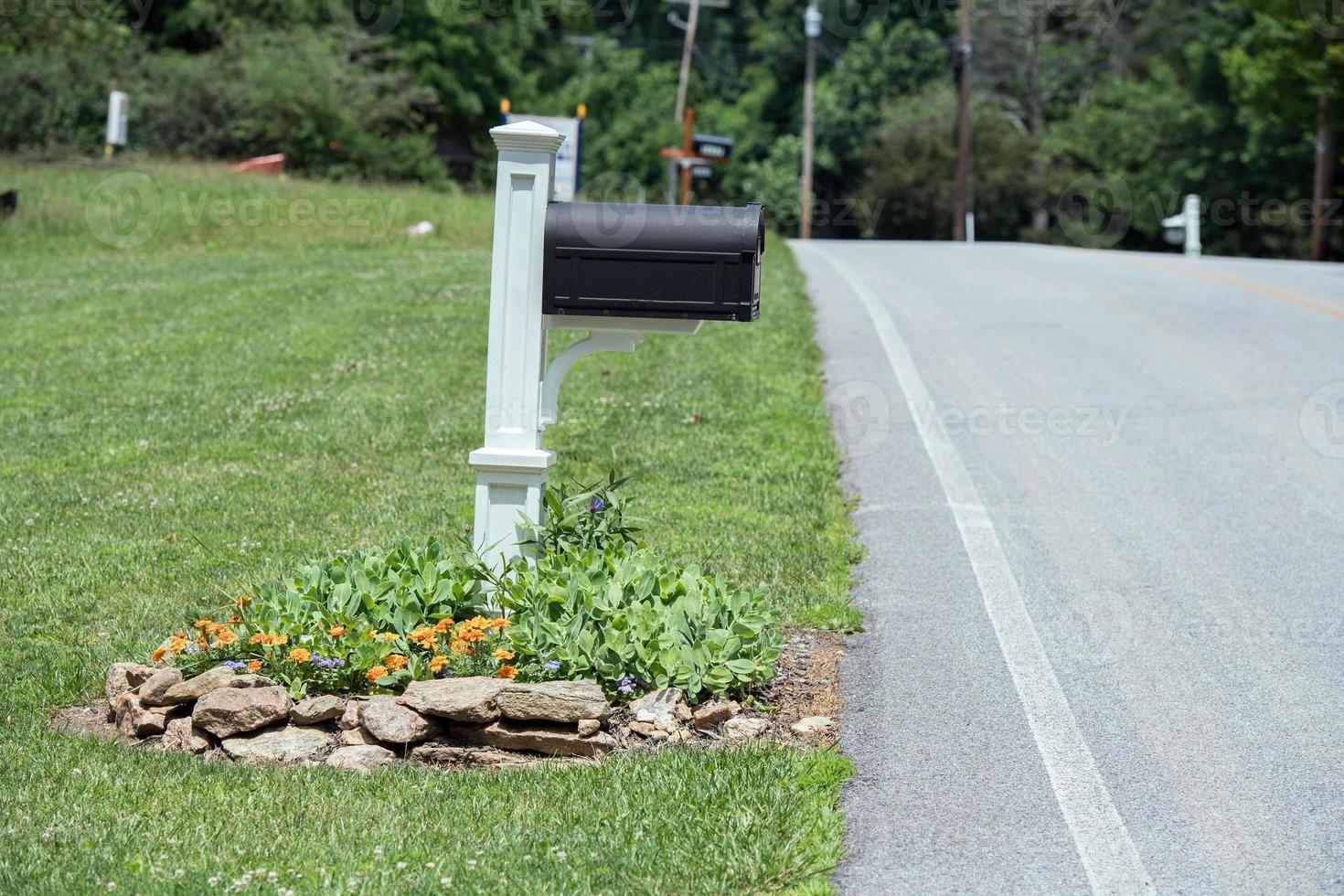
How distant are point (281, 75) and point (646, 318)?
1313 inches

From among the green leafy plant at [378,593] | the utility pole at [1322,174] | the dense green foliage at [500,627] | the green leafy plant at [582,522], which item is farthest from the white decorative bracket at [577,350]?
the utility pole at [1322,174]

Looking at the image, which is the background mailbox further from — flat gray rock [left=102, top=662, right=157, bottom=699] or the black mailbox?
flat gray rock [left=102, top=662, right=157, bottom=699]

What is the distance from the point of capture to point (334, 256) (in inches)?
790

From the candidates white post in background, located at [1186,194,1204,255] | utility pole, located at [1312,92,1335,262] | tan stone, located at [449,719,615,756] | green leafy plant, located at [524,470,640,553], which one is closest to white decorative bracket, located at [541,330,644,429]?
green leafy plant, located at [524,470,640,553]

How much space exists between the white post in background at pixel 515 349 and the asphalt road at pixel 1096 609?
1.49 metres

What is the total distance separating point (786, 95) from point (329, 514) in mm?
58816

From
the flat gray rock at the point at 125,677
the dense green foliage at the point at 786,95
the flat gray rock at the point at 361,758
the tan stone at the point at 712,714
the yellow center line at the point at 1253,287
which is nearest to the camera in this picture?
the flat gray rock at the point at 361,758

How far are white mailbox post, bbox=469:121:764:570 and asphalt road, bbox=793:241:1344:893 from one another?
5.05 feet

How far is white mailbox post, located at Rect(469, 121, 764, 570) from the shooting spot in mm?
5152

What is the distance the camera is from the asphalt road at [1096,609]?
4.05 meters

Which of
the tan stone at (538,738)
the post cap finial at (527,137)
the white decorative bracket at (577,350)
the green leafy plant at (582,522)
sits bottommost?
the tan stone at (538,738)

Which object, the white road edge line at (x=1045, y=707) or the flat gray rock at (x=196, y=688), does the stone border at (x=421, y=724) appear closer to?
the flat gray rock at (x=196, y=688)

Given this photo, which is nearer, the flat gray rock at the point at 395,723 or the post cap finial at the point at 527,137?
the flat gray rock at the point at 395,723

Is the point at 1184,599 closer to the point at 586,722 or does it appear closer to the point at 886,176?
the point at 586,722
